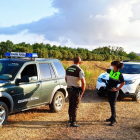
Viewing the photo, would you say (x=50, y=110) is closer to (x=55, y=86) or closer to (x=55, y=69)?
(x=55, y=86)

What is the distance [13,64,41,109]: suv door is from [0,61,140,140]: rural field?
0.59 meters

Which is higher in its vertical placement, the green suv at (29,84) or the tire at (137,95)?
the green suv at (29,84)

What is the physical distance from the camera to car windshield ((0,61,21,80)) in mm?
5720

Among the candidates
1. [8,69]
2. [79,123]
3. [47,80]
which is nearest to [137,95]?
[79,123]

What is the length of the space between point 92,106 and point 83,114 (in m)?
1.26

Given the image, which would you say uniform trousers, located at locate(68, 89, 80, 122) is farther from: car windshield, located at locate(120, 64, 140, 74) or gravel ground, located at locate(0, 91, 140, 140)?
car windshield, located at locate(120, 64, 140, 74)

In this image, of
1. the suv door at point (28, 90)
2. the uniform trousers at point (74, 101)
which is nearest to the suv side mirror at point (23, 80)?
the suv door at point (28, 90)

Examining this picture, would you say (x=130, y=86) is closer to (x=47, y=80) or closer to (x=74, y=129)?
(x=47, y=80)

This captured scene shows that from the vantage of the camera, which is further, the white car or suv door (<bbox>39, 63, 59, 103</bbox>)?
the white car

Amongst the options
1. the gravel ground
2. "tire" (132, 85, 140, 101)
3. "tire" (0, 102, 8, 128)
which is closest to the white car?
"tire" (132, 85, 140, 101)

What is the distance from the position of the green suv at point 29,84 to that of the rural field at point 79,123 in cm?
43

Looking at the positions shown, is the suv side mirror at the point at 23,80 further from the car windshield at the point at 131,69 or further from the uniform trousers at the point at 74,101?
the car windshield at the point at 131,69

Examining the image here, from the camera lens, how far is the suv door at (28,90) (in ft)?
18.7

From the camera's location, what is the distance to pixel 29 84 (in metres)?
6.02
